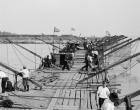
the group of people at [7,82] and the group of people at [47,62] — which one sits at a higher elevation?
the group of people at [47,62]

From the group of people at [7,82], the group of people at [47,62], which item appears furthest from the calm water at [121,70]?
the group of people at [7,82]

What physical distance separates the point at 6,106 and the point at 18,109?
81cm

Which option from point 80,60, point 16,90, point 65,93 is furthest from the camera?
point 80,60

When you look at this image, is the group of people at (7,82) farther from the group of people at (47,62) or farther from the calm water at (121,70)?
the group of people at (47,62)

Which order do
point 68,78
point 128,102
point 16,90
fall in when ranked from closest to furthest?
point 128,102, point 16,90, point 68,78

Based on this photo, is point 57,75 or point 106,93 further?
point 57,75

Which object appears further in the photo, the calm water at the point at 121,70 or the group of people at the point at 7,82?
the calm water at the point at 121,70

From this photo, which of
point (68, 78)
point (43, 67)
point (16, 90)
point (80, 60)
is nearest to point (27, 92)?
point (16, 90)

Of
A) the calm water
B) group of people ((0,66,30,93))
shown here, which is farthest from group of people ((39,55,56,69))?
group of people ((0,66,30,93))

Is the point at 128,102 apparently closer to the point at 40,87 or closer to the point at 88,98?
the point at 88,98

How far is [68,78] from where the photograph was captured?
94.7ft

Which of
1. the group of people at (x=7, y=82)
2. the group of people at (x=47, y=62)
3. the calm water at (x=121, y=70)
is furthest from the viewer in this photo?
the group of people at (x=47, y=62)

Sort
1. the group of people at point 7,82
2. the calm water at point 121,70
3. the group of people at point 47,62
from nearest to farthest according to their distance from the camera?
the group of people at point 7,82, the calm water at point 121,70, the group of people at point 47,62

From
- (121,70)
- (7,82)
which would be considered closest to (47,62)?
(121,70)
